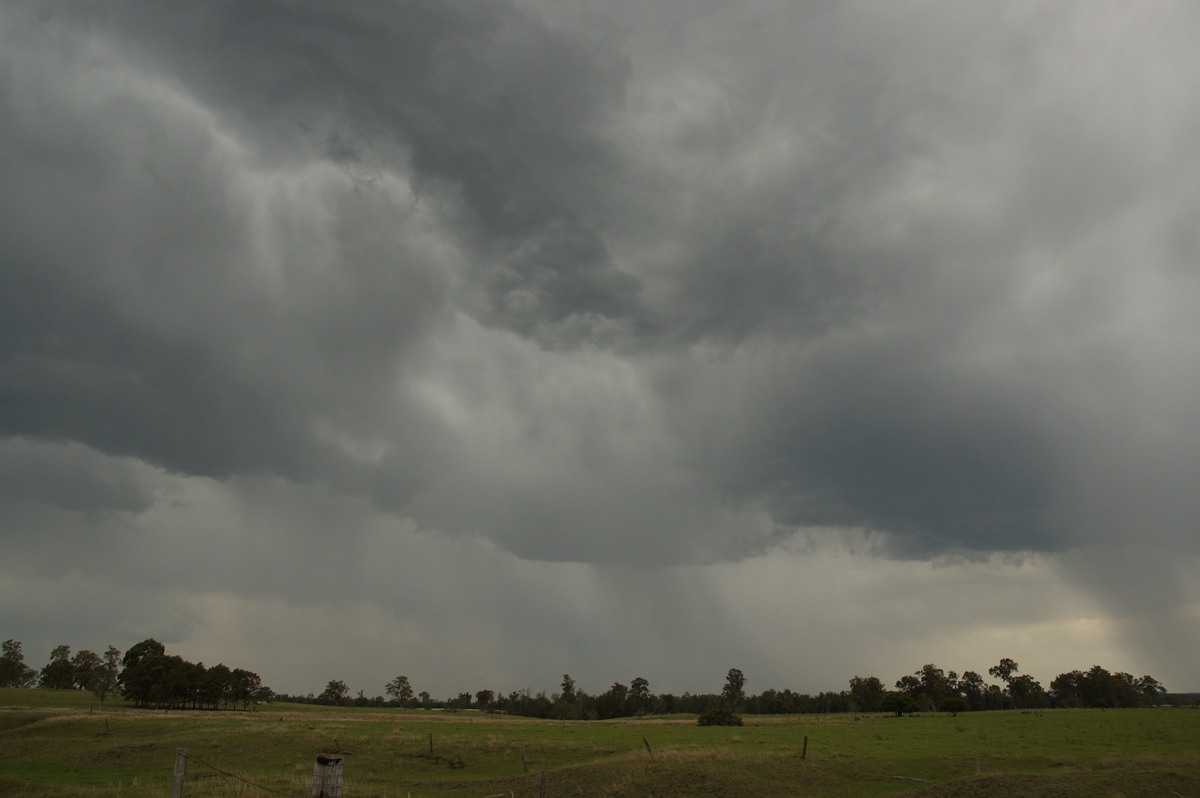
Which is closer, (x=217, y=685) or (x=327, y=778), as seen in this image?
(x=327, y=778)

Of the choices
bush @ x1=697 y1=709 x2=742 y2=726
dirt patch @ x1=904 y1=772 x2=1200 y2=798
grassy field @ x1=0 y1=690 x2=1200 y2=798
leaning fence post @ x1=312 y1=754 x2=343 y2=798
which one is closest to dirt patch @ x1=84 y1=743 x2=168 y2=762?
grassy field @ x1=0 y1=690 x2=1200 y2=798

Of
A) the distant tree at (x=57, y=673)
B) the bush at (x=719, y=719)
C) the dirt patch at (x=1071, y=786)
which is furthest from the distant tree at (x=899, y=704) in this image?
the distant tree at (x=57, y=673)

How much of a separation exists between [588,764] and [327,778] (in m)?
36.0

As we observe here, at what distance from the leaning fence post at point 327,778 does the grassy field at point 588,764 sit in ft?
51.0

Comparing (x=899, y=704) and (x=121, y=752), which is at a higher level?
(x=121, y=752)

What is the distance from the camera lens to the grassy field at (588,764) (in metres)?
31.5

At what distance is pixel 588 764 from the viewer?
1644 inches

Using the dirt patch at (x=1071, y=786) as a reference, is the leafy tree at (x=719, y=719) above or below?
below

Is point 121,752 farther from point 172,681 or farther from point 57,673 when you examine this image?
point 57,673

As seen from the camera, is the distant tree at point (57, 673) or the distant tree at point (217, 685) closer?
the distant tree at point (217, 685)

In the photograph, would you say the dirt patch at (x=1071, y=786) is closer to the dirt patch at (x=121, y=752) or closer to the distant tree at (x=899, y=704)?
the dirt patch at (x=121, y=752)

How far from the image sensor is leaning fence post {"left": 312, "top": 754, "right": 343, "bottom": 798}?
34.0 feet

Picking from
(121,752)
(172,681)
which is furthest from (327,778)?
(172,681)

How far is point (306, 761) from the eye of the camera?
4891 centimetres
